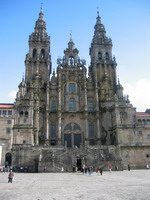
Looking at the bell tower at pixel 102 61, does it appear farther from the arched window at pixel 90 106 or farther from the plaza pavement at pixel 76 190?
the plaza pavement at pixel 76 190

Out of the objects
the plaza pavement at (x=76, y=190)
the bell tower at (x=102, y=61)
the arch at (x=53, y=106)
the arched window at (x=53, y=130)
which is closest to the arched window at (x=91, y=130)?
the arched window at (x=53, y=130)

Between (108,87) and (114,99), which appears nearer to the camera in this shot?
(114,99)

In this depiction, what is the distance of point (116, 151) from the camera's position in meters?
46.2

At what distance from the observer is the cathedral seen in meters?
43.6

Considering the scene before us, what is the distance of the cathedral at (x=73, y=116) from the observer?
43625mm

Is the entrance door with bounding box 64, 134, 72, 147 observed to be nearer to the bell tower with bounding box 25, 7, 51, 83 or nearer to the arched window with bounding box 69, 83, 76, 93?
the arched window with bounding box 69, 83, 76, 93

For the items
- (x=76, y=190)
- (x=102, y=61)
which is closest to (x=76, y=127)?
(x=102, y=61)

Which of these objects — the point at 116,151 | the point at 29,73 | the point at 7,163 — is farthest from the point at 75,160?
the point at 29,73

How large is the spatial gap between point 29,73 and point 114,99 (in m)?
23.5

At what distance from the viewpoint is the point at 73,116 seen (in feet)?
178

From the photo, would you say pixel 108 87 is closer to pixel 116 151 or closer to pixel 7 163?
pixel 116 151

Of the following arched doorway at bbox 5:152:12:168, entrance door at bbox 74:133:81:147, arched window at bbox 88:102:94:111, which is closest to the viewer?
arched doorway at bbox 5:152:12:168

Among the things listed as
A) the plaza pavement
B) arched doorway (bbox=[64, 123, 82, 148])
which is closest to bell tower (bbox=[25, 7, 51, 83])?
arched doorway (bbox=[64, 123, 82, 148])

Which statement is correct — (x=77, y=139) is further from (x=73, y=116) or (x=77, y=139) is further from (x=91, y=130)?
(x=73, y=116)
